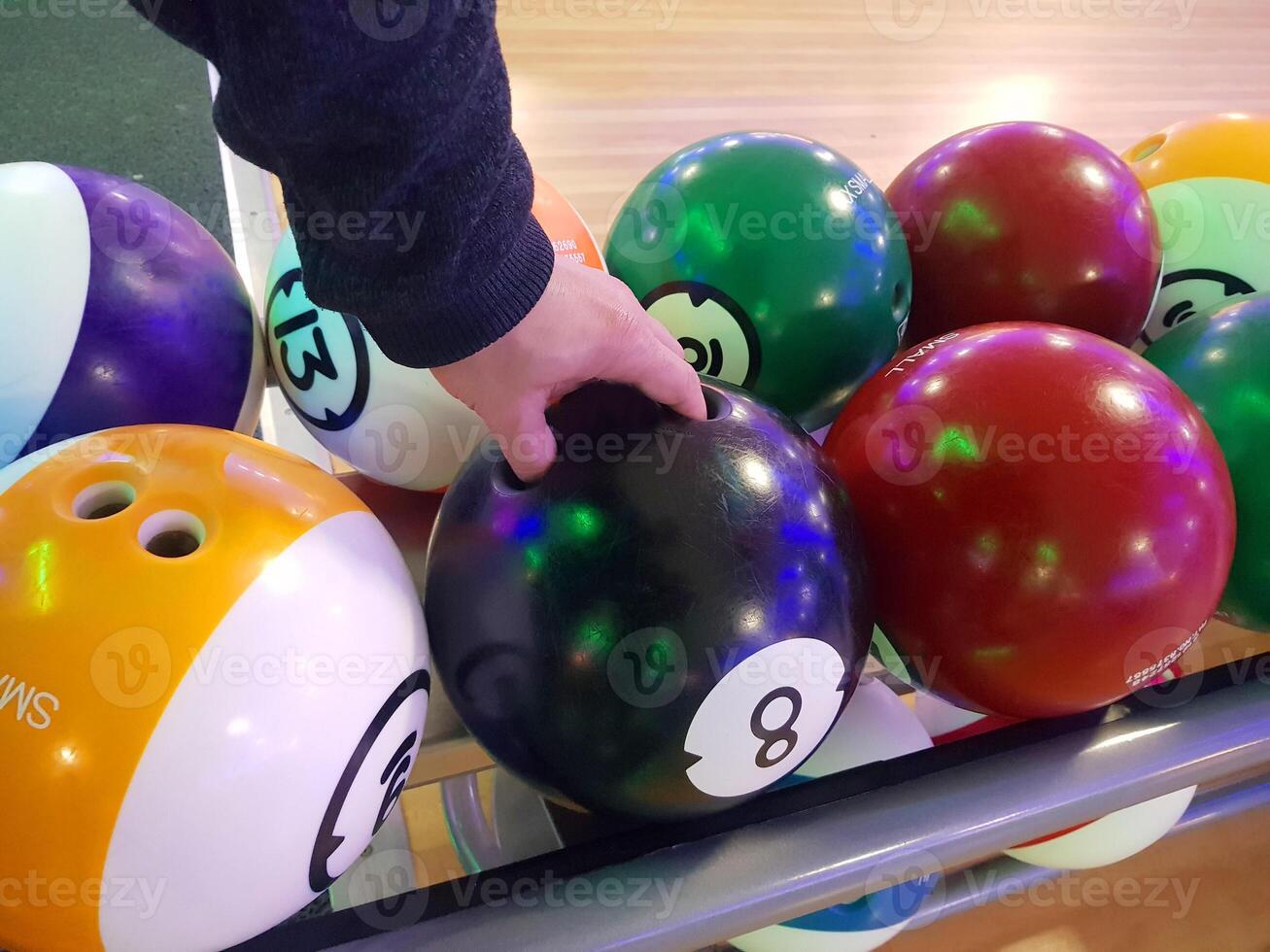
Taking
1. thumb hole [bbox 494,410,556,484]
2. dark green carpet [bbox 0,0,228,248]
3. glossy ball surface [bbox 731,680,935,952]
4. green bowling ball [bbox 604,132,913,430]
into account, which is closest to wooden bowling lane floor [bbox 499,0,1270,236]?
dark green carpet [bbox 0,0,228,248]

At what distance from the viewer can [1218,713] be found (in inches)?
36.6

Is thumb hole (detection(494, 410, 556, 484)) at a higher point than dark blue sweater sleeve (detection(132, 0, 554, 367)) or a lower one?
lower

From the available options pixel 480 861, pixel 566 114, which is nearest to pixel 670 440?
pixel 480 861

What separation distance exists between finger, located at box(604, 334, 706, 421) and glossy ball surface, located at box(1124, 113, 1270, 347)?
736 millimetres

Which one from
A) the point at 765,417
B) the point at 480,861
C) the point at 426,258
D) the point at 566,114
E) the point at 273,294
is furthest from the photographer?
the point at 566,114

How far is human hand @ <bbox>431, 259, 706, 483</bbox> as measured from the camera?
67cm

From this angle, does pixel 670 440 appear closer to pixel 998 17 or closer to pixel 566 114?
pixel 566 114

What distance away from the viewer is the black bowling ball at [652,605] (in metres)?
0.74

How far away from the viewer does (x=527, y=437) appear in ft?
2.39

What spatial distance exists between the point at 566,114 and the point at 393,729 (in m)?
2.41

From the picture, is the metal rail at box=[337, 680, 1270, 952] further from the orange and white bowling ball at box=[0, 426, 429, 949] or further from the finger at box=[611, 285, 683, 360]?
the finger at box=[611, 285, 683, 360]

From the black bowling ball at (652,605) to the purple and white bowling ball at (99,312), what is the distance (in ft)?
1.25

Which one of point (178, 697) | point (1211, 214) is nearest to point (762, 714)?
point (178, 697)

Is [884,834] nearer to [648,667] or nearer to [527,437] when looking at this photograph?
[648,667]
